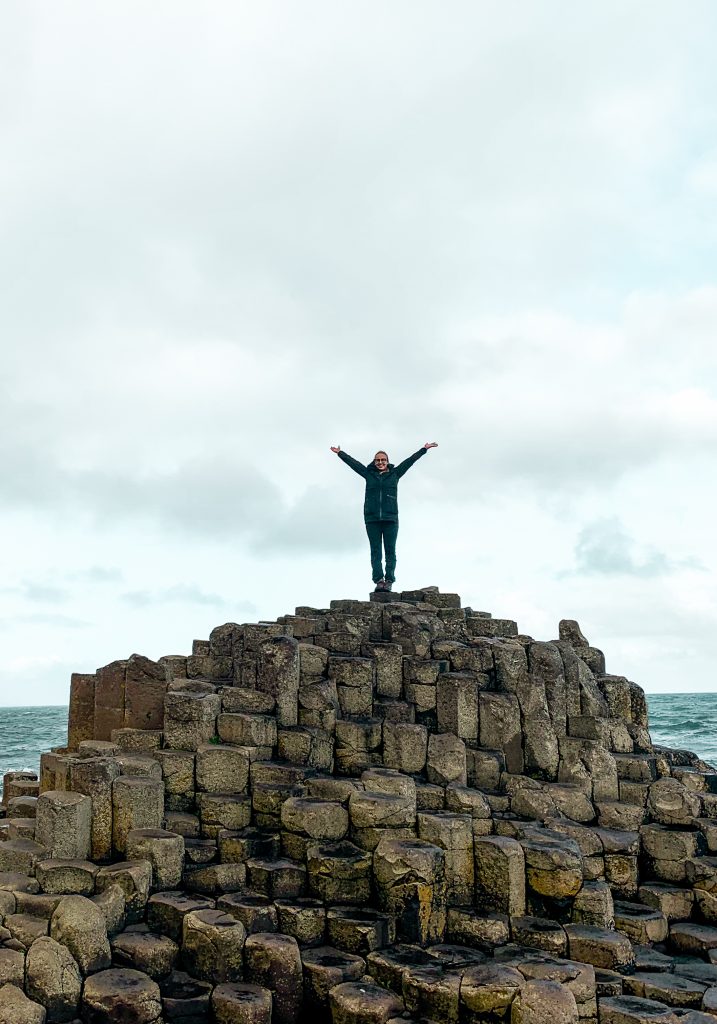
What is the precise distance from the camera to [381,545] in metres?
15.9

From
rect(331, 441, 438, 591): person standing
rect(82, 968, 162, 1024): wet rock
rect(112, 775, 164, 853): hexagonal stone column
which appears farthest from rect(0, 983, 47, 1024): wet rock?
rect(331, 441, 438, 591): person standing

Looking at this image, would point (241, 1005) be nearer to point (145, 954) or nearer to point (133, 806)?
point (145, 954)

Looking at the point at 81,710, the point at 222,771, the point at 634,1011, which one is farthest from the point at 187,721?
the point at 634,1011

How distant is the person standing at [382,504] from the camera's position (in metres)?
15.4

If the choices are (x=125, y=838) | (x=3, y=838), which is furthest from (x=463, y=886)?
(x=3, y=838)

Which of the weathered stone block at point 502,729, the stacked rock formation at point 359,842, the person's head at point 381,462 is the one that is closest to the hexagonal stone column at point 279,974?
the stacked rock formation at point 359,842

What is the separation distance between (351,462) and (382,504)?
1087 millimetres

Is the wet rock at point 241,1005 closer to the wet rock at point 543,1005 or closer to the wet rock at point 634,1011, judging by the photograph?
the wet rock at point 543,1005

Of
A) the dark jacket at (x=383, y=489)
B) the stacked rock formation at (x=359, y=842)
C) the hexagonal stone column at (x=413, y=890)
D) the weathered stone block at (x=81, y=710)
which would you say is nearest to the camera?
the stacked rock formation at (x=359, y=842)

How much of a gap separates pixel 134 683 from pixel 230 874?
141 inches

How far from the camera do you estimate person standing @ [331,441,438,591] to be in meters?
15.4

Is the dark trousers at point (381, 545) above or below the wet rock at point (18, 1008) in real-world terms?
above

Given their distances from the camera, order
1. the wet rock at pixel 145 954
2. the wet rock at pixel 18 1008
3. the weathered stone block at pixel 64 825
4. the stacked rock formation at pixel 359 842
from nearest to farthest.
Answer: the wet rock at pixel 18 1008, the stacked rock formation at pixel 359 842, the wet rock at pixel 145 954, the weathered stone block at pixel 64 825

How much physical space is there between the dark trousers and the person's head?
95 centimetres
